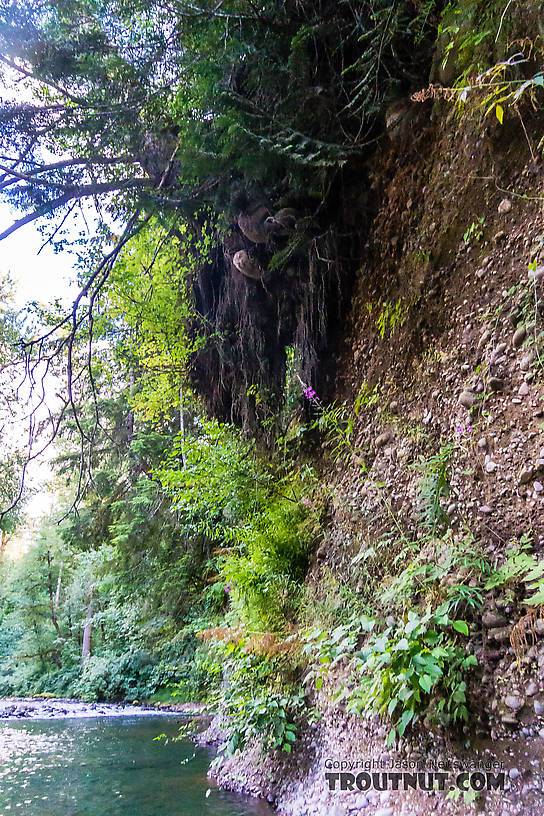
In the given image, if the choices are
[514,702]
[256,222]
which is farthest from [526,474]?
[256,222]

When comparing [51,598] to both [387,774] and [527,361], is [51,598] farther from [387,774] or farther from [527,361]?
[527,361]

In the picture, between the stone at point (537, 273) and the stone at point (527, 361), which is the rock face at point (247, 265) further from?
the stone at point (527, 361)

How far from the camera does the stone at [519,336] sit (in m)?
2.54

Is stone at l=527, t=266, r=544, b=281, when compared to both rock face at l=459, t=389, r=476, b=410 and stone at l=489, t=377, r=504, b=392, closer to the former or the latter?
stone at l=489, t=377, r=504, b=392

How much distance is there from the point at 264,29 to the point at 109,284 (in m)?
3.55

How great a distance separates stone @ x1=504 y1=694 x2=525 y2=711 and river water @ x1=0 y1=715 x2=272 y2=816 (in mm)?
2046

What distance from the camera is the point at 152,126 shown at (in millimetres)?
4316

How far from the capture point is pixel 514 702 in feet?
6.61

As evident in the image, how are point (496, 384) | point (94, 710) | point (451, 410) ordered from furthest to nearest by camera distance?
point (94, 710) → point (451, 410) → point (496, 384)

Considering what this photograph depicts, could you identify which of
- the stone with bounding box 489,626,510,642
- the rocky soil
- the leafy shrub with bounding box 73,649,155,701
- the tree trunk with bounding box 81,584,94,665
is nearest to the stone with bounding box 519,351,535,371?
the rocky soil

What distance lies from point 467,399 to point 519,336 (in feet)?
1.45

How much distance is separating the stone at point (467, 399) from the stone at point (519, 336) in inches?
14.1

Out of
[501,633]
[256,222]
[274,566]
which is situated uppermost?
[256,222]

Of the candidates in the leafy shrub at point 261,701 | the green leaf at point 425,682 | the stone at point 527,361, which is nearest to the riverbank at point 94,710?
the leafy shrub at point 261,701
